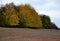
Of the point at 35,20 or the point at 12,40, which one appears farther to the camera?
the point at 35,20

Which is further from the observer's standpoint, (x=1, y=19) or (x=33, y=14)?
(x=33, y=14)

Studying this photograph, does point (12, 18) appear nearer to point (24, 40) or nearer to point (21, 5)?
point (21, 5)

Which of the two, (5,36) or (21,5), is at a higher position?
(21,5)

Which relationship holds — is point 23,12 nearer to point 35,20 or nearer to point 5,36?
point 35,20

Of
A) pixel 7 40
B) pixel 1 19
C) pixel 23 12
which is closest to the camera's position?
pixel 7 40

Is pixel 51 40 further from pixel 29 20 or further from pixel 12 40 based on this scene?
pixel 29 20

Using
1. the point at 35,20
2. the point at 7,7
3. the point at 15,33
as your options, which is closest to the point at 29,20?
the point at 35,20

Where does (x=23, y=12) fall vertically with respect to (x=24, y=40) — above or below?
above

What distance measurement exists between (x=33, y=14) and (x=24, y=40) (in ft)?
2.11

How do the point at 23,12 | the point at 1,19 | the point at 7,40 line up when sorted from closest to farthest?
the point at 7,40
the point at 1,19
the point at 23,12

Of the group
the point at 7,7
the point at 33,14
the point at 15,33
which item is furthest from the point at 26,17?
the point at 15,33

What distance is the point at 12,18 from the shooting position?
98cm

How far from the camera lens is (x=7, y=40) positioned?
1.30 ft

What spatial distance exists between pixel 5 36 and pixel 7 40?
0.10ft
